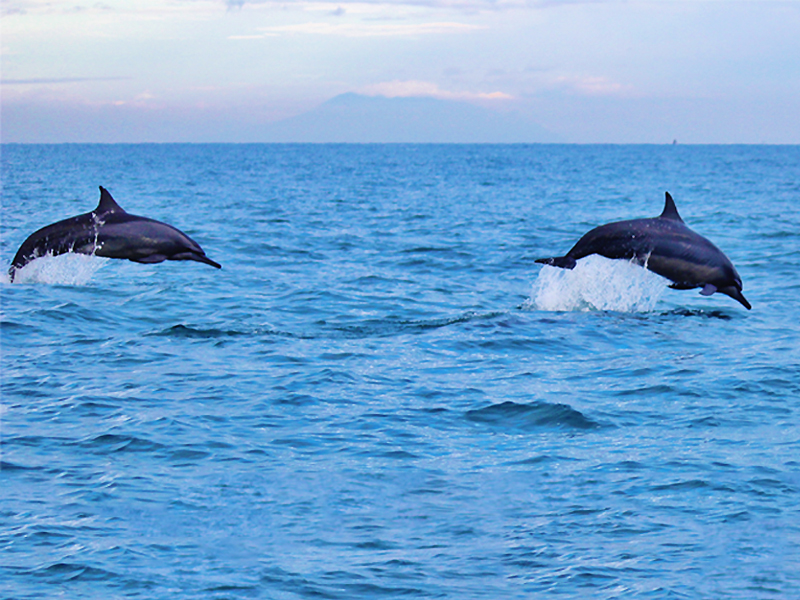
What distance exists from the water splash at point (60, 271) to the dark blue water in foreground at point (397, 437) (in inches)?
4.1

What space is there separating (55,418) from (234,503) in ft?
13.0

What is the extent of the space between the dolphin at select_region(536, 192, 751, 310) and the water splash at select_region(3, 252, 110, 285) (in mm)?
13355

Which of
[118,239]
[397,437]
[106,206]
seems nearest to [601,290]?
[397,437]

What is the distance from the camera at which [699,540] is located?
371 inches

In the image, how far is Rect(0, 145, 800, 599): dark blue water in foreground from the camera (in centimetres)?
891

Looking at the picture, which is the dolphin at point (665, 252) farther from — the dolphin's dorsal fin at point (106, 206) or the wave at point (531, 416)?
the dolphin's dorsal fin at point (106, 206)

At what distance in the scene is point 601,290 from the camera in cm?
2153

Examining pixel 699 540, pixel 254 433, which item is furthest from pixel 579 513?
pixel 254 433

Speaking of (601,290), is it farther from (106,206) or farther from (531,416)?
(106,206)

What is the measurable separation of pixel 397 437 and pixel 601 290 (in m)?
10.3

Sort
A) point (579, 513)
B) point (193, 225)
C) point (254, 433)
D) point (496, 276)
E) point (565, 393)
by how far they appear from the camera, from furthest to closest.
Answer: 1. point (193, 225)
2. point (496, 276)
3. point (565, 393)
4. point (254, 433)
5. point (579, 513)

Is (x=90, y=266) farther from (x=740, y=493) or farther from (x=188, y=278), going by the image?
(x=740, y=493)

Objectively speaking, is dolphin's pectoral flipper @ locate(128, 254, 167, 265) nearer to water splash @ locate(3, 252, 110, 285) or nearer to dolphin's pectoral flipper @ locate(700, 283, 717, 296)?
dolphin's pectoral flipper @ locate(700, 283, 717, 296)

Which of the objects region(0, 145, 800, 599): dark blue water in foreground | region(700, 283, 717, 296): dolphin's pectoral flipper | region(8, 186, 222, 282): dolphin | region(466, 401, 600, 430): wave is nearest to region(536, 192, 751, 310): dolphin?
region(700, 283, 717, 296): dolphin's pectoral flipper
